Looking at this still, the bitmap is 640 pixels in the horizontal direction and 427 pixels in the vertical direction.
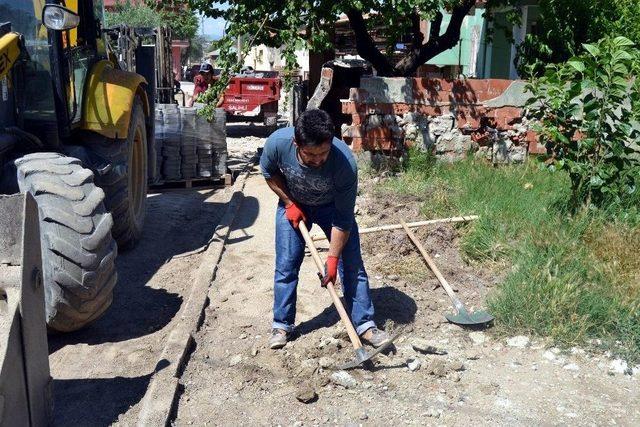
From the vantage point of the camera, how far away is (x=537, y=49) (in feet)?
31.2

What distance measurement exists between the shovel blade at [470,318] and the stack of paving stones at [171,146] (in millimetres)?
4896

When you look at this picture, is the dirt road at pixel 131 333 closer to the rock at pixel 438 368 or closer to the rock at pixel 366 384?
the rock at pixel 366 384

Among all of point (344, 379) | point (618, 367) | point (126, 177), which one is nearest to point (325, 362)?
point (344, 379)

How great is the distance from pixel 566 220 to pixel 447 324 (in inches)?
64.4

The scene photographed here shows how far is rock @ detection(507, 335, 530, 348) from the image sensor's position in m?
4.42

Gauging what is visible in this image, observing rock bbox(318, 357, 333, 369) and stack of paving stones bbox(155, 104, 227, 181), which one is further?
stack of paving stones bbox(155, 104, 227, 181)

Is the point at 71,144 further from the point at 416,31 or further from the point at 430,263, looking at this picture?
the point at 416,31

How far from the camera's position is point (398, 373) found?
408 centimetres

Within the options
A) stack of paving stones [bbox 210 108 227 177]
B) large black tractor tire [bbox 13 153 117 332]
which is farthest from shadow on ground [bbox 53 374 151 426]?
stack of paving stones [bbox 210 108 227 177]

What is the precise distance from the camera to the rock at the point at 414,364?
411 centimetres

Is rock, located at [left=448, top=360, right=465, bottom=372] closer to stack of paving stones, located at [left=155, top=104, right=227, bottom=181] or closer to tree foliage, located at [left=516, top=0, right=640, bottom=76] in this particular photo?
stack of paving stones, located at [left=155, top=104, right=227, bottom=181]

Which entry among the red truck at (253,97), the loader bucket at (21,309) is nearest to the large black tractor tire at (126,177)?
the loader bucket at (21,309)

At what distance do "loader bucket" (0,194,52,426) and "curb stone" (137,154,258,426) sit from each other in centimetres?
60

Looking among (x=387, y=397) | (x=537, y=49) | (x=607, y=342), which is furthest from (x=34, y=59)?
(x=537, y=49)
